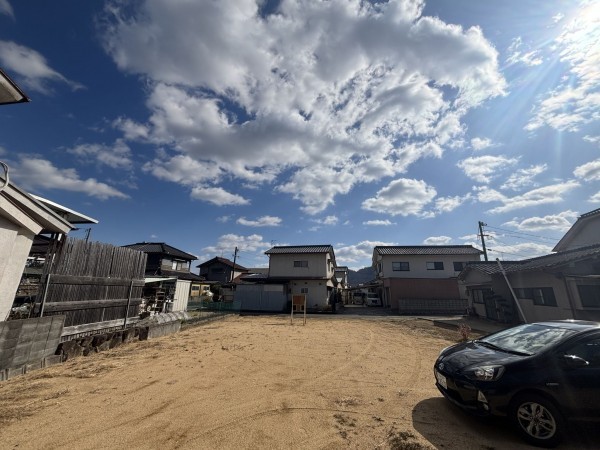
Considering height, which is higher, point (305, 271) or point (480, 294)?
point (305, 271)

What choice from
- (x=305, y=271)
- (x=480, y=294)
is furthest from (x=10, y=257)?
(x=480, y=294)

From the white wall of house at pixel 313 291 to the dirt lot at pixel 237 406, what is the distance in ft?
67.2

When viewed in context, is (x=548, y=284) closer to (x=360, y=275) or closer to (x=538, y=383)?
(x=538, y=383)

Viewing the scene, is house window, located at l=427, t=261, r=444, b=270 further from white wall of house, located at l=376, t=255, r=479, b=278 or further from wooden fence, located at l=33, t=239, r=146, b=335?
wooden fence, located at l=33, t=239, r=146, b=335

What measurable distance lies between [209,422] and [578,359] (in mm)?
5098

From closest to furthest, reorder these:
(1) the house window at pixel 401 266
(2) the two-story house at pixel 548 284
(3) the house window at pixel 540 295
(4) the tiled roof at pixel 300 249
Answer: (2) the two-story house at pixel 548 284 → (3) the house window at pixel 540 295 → (4) the tiled roof at pixel 300 249 → (1) the house window at pixel 401 266

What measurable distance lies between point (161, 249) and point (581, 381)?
108 feet

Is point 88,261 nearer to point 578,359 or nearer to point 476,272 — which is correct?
point 578,359

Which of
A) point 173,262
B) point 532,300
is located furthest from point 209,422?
point 173,262

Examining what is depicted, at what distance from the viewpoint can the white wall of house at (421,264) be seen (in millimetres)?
29312

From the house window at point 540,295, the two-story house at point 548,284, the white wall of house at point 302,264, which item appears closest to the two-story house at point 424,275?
the two-story house at point 548,284

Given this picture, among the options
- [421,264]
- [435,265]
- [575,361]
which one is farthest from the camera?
[421,264]

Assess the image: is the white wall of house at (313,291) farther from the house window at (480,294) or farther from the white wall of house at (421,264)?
the house window at (480,294)

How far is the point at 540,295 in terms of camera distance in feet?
46.1
